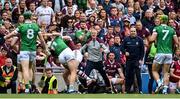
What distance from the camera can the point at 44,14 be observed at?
2262 cm

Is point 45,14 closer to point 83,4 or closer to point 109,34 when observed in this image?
point 83,4

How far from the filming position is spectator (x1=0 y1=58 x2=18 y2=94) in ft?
63.0

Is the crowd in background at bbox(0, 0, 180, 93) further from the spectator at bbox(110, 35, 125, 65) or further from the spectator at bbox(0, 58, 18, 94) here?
the spectator at bbox(0, 58, 18, 94)

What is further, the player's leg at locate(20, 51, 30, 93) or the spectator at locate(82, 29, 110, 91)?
the spectator at locate(82, 29, 110, 91)

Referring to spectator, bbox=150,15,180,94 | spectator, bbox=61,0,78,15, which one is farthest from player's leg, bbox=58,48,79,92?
spectator, bbox=61,0,78,15

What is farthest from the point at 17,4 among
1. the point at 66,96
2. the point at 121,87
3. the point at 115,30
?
the point at 66,96

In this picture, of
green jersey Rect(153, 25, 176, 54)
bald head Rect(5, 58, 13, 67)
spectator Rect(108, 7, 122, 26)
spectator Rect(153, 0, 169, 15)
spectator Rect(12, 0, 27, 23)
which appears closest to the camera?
green jersey Rect(153, 25, 176, 54)

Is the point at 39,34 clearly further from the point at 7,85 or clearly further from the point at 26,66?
the point at 7,85

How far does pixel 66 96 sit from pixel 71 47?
3230 millimetres

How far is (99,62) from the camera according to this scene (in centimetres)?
1973

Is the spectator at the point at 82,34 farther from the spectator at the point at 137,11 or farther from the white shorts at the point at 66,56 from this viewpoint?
the white shorts at the point at 66,56

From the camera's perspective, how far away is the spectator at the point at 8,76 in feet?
63.0

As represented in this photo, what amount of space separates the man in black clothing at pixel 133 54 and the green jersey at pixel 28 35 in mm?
3046

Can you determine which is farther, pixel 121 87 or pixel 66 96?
pixel 121 87
